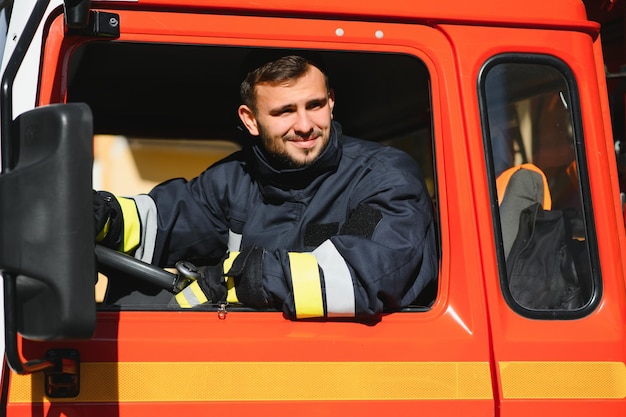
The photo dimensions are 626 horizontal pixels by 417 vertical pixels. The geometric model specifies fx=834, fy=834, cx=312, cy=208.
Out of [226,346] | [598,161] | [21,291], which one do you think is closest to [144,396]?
[226,346]

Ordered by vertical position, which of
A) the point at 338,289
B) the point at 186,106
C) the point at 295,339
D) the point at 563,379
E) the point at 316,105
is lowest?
the point at 563,379

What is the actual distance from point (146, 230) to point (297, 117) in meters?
0.59

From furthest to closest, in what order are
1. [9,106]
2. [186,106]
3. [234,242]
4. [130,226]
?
[186,106]
[234,242]
[130,226]
[9,106]

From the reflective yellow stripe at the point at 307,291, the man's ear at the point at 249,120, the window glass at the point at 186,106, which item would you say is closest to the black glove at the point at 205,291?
the reflective yellow stripe at the point at 307,291

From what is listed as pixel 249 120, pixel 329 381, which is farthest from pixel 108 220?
pixel 329 381

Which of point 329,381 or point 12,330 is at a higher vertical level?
point 12,330

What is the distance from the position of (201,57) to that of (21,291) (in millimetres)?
1539

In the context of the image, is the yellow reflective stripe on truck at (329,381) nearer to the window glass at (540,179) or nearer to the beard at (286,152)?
the window glass at (540,179)

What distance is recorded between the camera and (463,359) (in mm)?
1929

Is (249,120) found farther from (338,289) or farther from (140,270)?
(338,289)

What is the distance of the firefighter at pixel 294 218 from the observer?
76.8 inches

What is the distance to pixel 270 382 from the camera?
1.85 meters

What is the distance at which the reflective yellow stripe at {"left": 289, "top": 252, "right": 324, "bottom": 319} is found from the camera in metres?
1.91

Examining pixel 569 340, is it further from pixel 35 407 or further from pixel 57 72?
pixel 57 72
